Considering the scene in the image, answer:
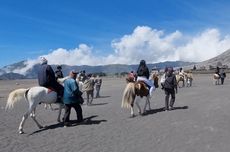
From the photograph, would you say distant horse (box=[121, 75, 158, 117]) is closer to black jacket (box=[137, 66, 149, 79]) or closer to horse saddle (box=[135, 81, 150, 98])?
horse saddle (box=[135, 81, 150, 98])

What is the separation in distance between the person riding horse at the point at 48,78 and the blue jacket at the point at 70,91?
0.24 metres

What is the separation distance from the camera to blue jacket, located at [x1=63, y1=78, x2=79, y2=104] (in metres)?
15.7

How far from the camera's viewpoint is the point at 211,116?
15898 millimetres

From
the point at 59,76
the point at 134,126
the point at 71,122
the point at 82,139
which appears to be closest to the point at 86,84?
the point at 59,76

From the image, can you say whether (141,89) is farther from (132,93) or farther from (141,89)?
(132,93)

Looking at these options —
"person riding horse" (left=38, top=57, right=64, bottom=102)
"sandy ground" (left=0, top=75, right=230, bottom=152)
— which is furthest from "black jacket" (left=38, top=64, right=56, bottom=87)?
"sandy ground" (left=0, top=75, right=230, bottom=152)

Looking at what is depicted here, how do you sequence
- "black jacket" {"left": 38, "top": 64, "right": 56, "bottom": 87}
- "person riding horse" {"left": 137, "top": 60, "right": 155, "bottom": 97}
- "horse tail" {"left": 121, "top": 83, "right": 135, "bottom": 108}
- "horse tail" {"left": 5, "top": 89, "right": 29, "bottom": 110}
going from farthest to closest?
"person riding horse" {"left": 137, "top": 60, "right": 155, "bottom": 97}
"horse tail" {"left": 121, "top": 83, "right": 135, "bottom": 108}
"black jacket" {"left": 38, "top": 64, "right": 56, "bottom": 87}
"horse tail" {"left": 5, "top": 89, "right": 29, "bottom": 110}

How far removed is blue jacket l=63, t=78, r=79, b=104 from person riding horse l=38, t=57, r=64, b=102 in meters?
0.24

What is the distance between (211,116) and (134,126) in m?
3.15

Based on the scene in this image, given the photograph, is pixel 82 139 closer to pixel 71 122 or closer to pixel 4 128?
pixel 71 122

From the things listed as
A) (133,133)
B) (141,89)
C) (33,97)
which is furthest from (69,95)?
(141,89)

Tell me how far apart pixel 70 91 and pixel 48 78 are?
97cm

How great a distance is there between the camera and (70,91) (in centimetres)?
1574

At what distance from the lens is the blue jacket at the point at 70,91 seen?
15.7 meters
